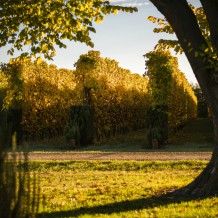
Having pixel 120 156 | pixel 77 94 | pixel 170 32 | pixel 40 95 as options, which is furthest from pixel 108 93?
pixel 170 32

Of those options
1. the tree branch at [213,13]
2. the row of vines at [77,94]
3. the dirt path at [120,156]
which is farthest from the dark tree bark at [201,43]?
the row of vines at [77,94]

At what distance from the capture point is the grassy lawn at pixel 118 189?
8.13 meters

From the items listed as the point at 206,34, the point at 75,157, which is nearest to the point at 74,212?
the point at 206,34

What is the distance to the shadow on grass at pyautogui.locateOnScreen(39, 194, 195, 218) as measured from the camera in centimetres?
821

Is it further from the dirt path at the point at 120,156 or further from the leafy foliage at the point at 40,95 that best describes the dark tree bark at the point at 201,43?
the leafy foliage at the point at 40,95

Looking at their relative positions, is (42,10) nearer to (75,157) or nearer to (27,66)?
(75,157)

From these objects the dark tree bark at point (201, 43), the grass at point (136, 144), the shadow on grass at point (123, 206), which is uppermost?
the dark tree bark at point (201, 43)

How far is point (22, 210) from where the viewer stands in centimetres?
362

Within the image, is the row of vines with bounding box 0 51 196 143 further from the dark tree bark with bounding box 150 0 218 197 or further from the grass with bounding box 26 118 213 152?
the dark tree bark with bounding box 150 0 218 197

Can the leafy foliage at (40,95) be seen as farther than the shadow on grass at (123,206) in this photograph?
Yes

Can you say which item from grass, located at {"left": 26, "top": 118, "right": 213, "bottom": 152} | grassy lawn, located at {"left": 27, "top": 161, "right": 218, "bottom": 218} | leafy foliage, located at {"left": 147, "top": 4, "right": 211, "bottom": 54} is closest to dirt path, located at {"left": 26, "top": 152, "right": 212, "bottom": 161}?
grassy lawn, located at {"left": 27, "top": 161, "right": 218, "bottom": 218}

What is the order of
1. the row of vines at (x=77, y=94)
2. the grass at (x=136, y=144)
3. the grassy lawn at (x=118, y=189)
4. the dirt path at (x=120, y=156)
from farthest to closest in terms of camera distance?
the row of vines at (x=77, y=94) → the grass at (x=136, y=144) → the dirt path at (x=120, y=156) → the grassy lawn at (x=118, y=189)

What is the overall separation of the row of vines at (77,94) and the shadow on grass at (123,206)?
15.6m

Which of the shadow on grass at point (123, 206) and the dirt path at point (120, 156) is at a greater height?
the dirt path at point (120, 156)
